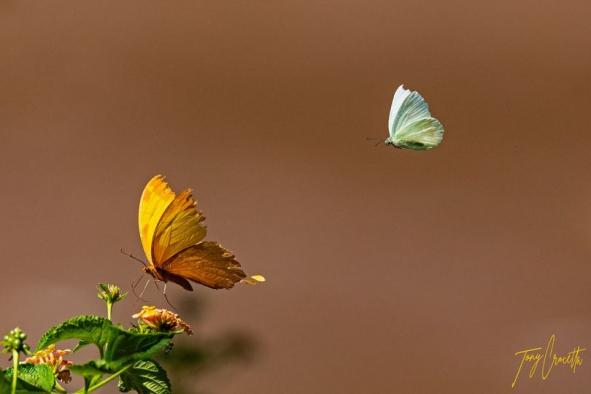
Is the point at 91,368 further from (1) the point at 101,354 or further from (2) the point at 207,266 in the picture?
(2) the point at 207,266

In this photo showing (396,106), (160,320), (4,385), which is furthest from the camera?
(396,106)

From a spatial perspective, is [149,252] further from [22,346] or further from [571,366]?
[571,366]

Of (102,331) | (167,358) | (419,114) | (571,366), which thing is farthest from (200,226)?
(571,366)

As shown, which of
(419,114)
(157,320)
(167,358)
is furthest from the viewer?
(419,114)

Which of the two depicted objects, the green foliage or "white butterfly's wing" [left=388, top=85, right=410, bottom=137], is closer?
the green foliage

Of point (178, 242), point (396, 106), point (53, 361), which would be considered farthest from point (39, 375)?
point (396, 106)

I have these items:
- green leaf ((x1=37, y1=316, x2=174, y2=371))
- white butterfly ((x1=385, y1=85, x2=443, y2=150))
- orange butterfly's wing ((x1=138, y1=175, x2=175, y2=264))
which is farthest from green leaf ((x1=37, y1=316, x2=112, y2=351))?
white butterfly ((x1=385, y1=85, x2=443, y2=150))

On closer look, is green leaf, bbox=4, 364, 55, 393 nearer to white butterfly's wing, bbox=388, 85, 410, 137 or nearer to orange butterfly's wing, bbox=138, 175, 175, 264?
orange butterfly's wing, bbox=138, 175, 175, 264
